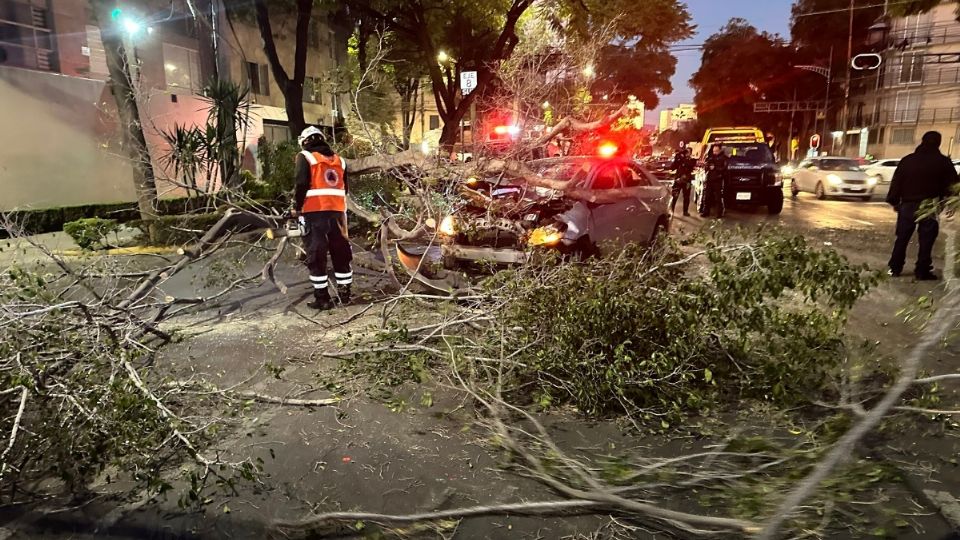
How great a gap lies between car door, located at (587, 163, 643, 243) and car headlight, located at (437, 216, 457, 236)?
1.47 meters

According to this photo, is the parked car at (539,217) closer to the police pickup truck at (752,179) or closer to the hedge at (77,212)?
the hedge at (77,212)

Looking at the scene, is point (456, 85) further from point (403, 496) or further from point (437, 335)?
point (403, 496)

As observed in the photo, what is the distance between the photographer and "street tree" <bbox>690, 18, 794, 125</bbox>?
135 ft

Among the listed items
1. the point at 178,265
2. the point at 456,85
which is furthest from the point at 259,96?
the point at 178,265

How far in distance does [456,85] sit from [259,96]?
31.9 ft

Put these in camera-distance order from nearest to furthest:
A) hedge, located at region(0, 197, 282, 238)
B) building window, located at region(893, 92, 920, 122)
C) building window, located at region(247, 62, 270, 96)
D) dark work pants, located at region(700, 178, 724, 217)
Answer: hedge, located at region(0, 197, 282, 238) → dark work pants, located at region(700, 178, 724, 217) → building window, located at region(247, 62, 270, 96) → building window, located at region(893, 92, 920, 122)

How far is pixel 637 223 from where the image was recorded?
7.44 meters

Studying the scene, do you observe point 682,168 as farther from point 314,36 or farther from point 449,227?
point 314,36

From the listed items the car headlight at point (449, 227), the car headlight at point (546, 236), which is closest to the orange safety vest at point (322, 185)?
the car headlight at point (449, 227)

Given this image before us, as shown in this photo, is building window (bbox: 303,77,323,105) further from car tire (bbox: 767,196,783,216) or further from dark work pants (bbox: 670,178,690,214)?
car tire (bbox: 767,196,783,216)

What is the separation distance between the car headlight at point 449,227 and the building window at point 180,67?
51.0 ft

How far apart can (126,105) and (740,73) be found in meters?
41.9

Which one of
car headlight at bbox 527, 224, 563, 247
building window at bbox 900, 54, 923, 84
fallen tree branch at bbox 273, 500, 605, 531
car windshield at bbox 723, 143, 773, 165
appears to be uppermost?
building window at bbox 900, 54, 923, 84

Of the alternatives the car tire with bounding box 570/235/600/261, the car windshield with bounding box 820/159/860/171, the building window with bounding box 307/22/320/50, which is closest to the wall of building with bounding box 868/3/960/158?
the car windshield with bounding box 820/159/860/171
